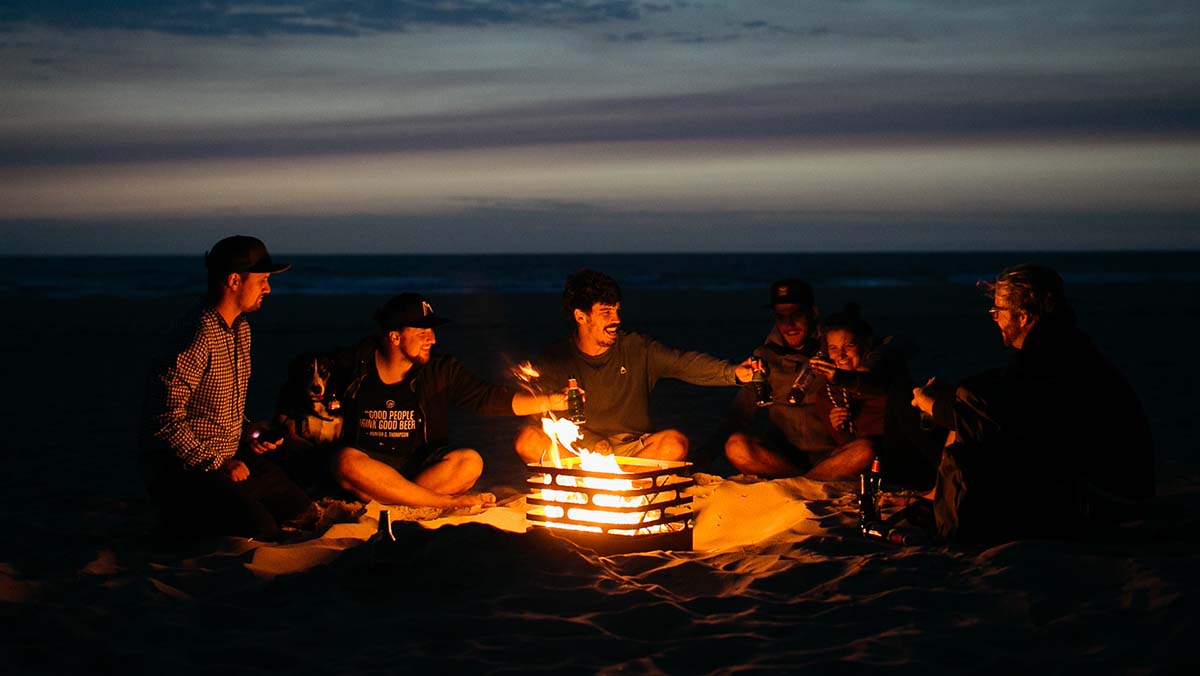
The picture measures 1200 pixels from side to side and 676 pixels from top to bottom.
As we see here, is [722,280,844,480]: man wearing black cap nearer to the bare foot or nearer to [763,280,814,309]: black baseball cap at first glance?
[763,280,814,309]: black baseball cap

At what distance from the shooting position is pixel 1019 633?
403 centimetres

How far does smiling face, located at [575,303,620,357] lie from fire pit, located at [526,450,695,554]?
1135mm

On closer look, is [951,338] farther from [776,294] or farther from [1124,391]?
[1124,391]

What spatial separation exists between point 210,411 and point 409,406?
1.21 m

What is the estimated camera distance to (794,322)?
699cm

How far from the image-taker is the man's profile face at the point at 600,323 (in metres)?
6.50

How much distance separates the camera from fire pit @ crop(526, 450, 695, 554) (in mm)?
5336

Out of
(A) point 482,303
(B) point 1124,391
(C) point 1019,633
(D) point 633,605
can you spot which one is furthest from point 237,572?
(A) point 482,303

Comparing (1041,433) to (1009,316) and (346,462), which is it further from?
(346,462)

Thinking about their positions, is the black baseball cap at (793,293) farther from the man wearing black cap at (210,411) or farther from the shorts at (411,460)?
the man wearing black cap at (210,411)

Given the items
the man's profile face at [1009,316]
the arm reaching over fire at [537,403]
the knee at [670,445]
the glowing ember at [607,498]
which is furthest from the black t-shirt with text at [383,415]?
the man's profile face at [1009,316]

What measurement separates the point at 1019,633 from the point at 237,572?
A: 3.31 m

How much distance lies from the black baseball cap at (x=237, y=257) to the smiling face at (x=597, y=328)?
1843 mm

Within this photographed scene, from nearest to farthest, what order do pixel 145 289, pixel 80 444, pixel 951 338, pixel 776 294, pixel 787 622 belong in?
pixel 787 622 < pixel 776 294 < pixel 80 444 < pixel 951 338 < pixel 145 289
